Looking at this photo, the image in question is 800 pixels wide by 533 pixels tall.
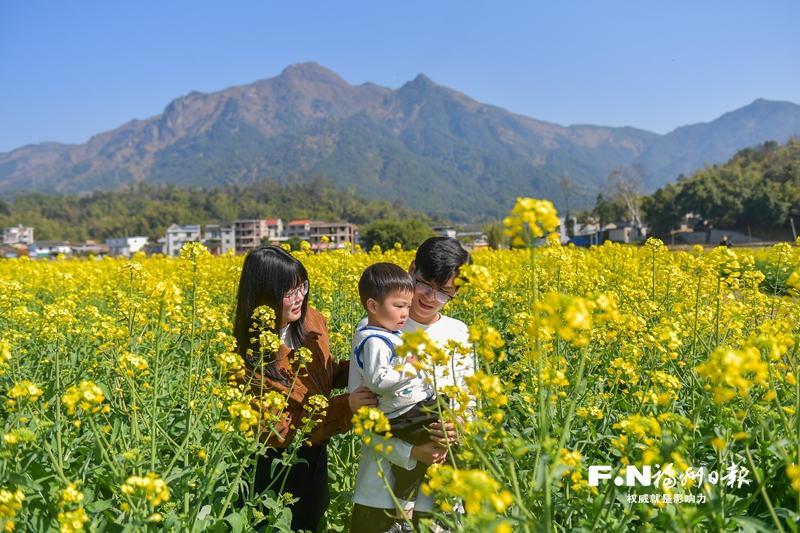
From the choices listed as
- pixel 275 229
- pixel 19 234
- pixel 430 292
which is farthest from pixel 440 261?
pixel 19 234

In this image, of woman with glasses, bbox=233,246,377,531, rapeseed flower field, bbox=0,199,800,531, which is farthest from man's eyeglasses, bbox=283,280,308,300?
rapeseed flower field, bbox=0,199,800,531

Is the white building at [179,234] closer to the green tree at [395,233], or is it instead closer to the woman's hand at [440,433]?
the green tree at [395,233]

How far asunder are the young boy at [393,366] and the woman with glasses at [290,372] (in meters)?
0.42

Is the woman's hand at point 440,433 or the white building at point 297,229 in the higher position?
the white building at point 297,229

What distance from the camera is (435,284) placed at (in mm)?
2811

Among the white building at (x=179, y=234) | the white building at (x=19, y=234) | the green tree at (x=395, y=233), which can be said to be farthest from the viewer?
the white building at (x=179, y=234)

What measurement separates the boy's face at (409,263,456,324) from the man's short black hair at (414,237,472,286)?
2cm

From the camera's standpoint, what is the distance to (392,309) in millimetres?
2533

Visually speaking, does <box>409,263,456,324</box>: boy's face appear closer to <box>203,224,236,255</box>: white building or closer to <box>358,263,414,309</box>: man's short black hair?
<box>358,263,414,309</box>: man's short black hair

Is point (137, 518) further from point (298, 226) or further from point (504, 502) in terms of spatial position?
point (298, 226)

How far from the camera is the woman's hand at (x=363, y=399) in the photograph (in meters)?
2.46

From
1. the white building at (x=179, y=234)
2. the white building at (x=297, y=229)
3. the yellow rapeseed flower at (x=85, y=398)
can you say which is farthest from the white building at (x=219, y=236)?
the yellow rapeseed flower at (x=85, y=398)

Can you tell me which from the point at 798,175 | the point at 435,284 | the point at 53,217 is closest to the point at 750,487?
the point at 435,284

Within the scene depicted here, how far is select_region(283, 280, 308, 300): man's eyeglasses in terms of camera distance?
287 cm
